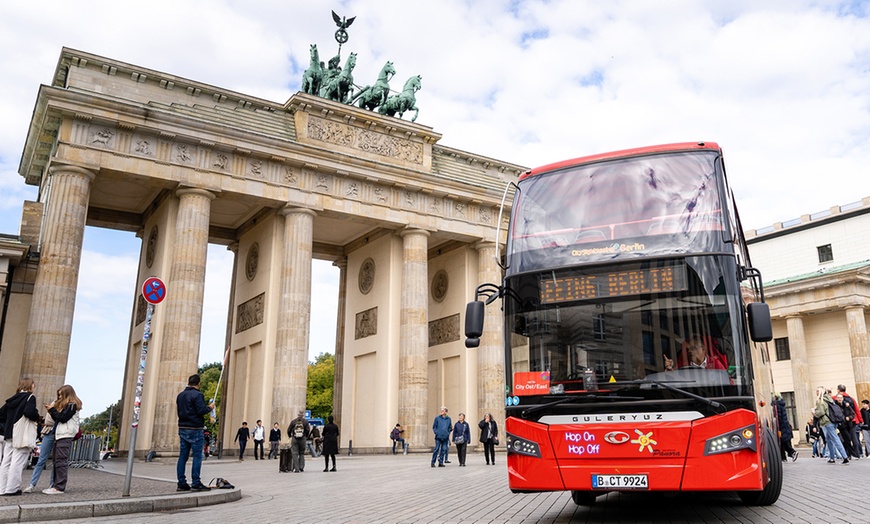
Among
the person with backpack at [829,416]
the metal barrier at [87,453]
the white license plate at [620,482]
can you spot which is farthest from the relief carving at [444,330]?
the white license plate at [620,482]

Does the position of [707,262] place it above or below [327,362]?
below

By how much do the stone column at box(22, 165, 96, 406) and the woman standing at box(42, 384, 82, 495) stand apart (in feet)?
43.2

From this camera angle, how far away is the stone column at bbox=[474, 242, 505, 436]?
106 feet

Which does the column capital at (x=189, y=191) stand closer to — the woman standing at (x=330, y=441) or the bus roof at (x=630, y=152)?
the woman standing at (x=330, y=441)

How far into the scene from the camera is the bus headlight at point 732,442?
674 centimetres

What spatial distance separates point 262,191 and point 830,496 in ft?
76.1

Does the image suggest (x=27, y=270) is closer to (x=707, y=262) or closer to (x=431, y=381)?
(x=431, y=381)

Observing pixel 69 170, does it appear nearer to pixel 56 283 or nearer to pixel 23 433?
pixel 56 283

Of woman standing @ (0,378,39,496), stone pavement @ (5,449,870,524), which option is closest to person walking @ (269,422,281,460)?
stone pavement @ (5,449,870,524)

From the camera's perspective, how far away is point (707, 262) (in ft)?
24.0

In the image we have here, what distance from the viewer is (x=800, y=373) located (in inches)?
1484

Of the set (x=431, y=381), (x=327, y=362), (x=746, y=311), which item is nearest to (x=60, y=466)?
(x=746, y=311)

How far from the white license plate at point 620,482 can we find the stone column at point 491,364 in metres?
24.8

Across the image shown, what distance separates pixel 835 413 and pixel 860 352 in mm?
22747
